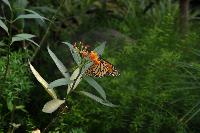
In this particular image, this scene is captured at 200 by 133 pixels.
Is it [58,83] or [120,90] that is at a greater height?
[58,83]

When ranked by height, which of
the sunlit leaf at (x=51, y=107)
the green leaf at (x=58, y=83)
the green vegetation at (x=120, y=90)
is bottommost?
the green vegetation at (x=120, y=90)

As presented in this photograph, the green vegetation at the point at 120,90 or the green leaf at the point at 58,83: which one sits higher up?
the green leaf at the point at 58,83

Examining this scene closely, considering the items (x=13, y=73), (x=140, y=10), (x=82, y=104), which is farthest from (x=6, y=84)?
(x=140, y=10)

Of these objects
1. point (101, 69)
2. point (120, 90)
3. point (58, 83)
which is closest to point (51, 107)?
point (58, 83)

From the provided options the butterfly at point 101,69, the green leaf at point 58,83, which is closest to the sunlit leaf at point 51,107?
the green leaf at point 58,83

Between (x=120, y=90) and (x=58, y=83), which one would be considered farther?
(x=120, y=90)

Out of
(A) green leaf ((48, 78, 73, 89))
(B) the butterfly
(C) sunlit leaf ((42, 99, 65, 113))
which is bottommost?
(C) sunlit leaf ((42, 99, 65, 113))

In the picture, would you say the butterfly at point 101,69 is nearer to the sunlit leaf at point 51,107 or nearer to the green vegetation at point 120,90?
the green vegetation at point 120,90

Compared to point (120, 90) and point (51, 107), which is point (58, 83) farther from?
point (120, 90)

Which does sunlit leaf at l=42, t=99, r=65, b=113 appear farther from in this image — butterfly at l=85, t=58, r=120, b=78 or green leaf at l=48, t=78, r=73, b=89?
butterfly at l=85, t=58, r=120, b=78

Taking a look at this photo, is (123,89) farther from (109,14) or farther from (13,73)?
(109,14)

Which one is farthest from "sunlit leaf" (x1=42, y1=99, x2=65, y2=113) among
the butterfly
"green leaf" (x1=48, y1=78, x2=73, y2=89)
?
the butterfly
